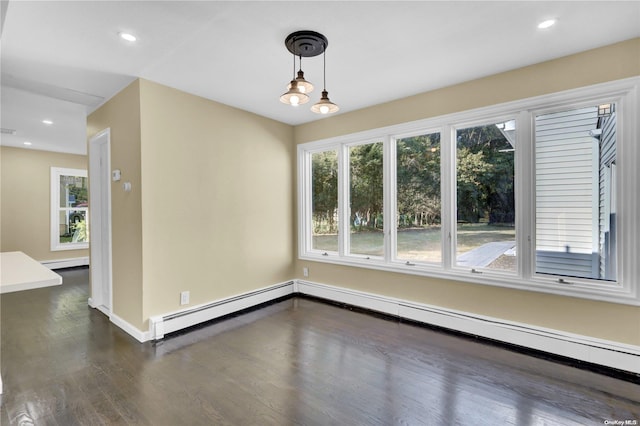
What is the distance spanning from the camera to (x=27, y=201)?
620 centimetres

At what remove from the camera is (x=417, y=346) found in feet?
9.43

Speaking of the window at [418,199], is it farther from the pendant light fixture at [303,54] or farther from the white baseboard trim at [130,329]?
the white baseboard trim at [130,329]

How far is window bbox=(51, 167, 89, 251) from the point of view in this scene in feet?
21.4

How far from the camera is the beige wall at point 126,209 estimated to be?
2988mm

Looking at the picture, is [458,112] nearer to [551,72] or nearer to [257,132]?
[551,72]

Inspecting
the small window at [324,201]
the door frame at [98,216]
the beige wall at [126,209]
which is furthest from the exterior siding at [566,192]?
the door frame at [98,216]

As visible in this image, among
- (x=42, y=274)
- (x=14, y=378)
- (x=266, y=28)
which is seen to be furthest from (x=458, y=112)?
(x=14, y=378)

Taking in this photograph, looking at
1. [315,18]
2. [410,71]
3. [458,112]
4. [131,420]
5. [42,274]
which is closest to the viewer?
[42,274]

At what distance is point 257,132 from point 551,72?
10.7ft

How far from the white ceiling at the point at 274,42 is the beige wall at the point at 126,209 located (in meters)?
0.24

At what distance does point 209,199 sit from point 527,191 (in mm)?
3331

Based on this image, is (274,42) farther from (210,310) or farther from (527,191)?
(210,310)

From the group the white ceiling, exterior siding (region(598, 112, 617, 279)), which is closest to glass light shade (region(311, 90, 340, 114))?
the white ceiling

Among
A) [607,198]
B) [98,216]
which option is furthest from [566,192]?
[98,216]
